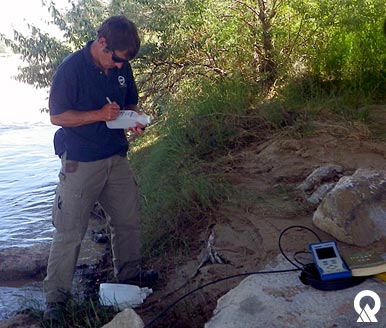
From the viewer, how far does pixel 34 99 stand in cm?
2152

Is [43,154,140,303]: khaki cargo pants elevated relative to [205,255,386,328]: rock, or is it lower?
elevated

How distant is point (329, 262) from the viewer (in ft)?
11.2

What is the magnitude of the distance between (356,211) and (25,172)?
28.2 ft

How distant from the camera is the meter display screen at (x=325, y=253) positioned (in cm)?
350

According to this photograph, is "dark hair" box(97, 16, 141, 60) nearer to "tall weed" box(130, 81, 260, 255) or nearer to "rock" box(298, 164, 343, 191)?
"tall weed" box(130, 81, 260, 255)

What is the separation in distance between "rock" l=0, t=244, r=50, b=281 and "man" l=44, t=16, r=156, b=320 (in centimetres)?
191

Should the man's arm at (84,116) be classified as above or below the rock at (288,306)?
above

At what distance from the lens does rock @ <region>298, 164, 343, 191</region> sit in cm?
502

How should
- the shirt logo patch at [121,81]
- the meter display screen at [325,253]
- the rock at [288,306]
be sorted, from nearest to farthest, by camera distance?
the rock at [288,306] < the meter display screen at [325,253] < the shirt logo patch at [121,81]

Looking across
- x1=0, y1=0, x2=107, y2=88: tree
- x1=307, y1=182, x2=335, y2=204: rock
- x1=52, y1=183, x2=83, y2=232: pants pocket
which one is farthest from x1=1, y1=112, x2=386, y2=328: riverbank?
x1=0, y1=0, x2=107, y2=88: tree

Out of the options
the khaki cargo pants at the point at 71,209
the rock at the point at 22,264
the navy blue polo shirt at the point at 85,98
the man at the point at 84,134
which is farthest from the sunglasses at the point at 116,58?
the rock at the point at 22,264

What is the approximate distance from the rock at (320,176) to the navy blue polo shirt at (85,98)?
64.7 inches

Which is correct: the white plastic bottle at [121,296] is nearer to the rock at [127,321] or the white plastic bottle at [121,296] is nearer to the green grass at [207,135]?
the rock at [127,321]

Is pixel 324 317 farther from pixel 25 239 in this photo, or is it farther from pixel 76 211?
pixel 25 239
